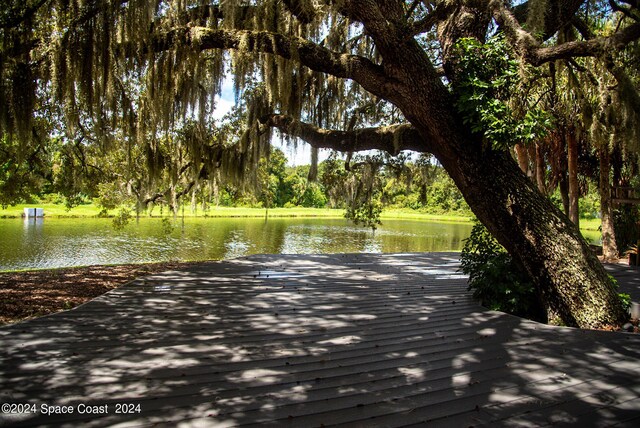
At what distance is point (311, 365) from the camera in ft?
9.16

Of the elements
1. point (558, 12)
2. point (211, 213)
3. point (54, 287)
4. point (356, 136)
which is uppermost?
point (558, 12)

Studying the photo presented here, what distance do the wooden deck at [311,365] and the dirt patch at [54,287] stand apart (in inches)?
24.7

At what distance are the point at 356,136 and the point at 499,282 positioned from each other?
3.11 metres

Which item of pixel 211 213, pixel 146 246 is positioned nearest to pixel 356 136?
pixel 146 246

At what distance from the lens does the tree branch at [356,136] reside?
5.72 meters

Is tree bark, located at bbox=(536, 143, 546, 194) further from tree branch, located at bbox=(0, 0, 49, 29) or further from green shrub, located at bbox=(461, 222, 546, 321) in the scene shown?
tree branch, located at bbox=(0, 0, 49, 29)

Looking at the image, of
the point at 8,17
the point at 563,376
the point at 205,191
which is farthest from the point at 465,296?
the point at 205,191

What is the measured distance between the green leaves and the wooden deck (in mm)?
1899

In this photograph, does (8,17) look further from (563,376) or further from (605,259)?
(605,259)

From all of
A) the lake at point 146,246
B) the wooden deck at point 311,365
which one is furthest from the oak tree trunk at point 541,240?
the lake at point 146,246

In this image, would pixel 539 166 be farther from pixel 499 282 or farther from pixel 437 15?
pixel 499 282

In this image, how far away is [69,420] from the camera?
1991 mm

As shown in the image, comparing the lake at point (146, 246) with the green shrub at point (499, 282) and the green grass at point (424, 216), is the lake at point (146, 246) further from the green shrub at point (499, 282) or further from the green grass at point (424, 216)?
the green grass at point (424, 216)

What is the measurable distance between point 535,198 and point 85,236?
18765 millimetres
